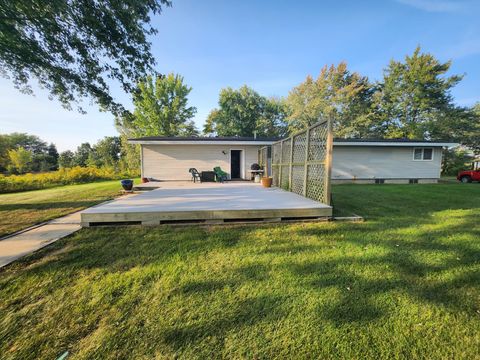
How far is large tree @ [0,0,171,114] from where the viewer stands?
14.1 feet

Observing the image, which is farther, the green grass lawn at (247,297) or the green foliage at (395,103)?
the green foliage at (395,103)

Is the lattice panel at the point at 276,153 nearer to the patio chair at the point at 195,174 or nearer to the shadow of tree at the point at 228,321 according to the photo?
the patio chair at the point at 195,174

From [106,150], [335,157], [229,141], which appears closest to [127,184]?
[229,141]

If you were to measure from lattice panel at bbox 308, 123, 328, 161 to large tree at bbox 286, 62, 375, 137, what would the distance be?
62.3 feet

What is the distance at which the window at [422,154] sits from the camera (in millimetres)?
11719

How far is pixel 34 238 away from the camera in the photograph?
3.20 m

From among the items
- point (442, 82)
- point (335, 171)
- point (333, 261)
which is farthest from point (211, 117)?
point (333, 261)

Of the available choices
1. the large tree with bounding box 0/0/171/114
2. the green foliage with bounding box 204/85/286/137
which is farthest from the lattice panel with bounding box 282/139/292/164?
the green foliage with bounding box 204/85/286/137

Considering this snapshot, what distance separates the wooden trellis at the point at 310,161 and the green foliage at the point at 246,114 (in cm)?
1925

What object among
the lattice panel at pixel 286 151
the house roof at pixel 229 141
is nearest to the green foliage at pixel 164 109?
the house roof at pixel 229 141

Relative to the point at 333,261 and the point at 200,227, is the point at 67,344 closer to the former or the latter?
the point at 200,227

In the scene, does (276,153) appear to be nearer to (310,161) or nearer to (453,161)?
(310,161)

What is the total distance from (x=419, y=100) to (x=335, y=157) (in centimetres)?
1639

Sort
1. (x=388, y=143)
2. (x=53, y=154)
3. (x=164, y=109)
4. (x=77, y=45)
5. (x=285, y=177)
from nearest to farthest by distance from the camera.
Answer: (x=77, y=45), (x=285, y=177), (x=388, y=143), (x=164, y=109), (x=53, y=154)
